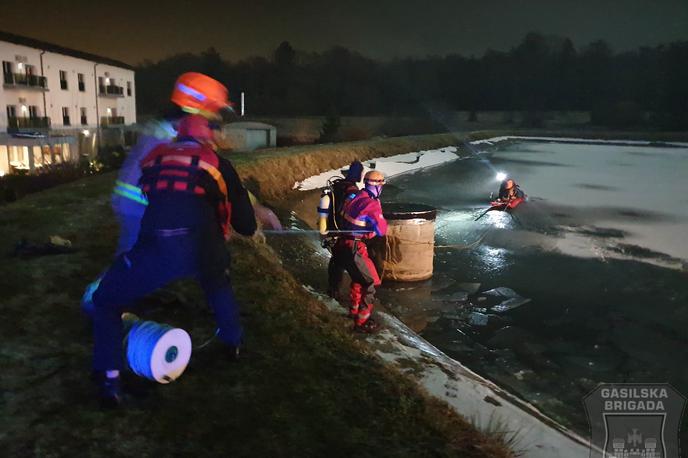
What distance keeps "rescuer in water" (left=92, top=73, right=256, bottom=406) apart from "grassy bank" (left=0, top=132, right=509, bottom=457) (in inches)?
14.0

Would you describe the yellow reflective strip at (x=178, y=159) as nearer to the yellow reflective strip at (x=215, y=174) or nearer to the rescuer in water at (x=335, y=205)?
the yellow reflective strip at (x=215, y=174)

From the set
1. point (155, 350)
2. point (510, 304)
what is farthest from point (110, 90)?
point (155, 350)

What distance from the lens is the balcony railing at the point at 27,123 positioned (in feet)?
98.6

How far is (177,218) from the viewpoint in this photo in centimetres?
313

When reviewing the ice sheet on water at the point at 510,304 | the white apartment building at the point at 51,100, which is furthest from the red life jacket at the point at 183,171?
the white apartment building at the point at 51,100

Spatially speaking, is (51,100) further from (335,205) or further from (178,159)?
(178,159)

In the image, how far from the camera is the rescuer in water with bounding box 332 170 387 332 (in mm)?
6418

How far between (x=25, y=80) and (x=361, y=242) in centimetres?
3271

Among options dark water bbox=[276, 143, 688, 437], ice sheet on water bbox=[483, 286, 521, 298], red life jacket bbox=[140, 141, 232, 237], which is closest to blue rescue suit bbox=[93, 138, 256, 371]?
red life jacket bbox=[140, 141, 232, 237]

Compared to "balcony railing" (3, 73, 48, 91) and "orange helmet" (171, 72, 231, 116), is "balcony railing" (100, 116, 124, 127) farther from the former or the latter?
"orange helmet" (171, 72, 231, 116)

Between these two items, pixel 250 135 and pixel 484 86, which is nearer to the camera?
pixel 250 135

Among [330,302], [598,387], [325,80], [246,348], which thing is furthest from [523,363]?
[325,80]

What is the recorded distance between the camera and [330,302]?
24.3 ft

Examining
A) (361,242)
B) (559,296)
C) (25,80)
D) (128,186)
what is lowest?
(559,296)
